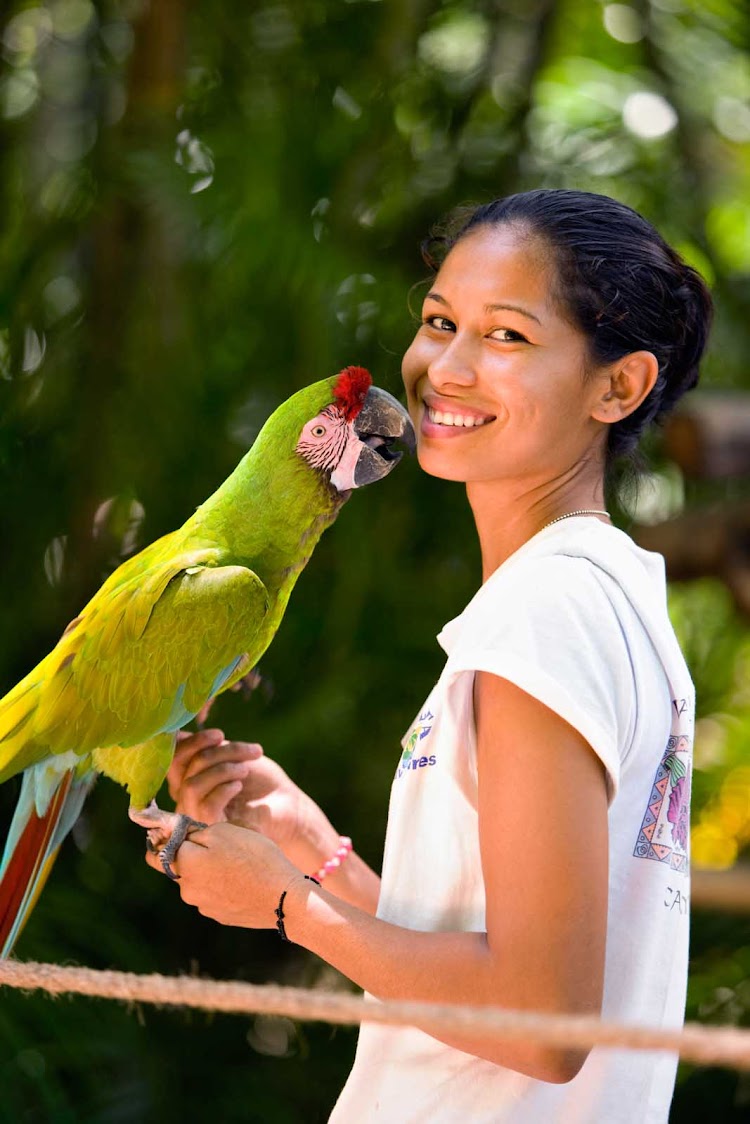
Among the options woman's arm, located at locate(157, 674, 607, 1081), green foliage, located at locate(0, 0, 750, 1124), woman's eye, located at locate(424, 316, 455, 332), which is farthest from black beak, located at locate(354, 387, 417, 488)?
green foliage, located at locate(0, 0, 750, 1124)

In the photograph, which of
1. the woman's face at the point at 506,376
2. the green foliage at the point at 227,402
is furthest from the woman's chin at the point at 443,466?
the green foliage at the point at 227,402

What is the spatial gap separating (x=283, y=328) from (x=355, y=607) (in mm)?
488

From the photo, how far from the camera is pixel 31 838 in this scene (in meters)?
1.05

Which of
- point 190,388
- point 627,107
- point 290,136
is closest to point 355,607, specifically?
point 190,388

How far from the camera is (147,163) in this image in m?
1.97

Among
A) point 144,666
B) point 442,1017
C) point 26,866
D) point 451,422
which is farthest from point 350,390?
point 442,1017

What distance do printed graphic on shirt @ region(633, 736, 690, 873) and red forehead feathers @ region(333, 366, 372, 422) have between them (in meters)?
0.39

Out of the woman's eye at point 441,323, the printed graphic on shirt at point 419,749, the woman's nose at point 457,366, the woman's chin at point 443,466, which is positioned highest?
the woman's eye at point 441,323

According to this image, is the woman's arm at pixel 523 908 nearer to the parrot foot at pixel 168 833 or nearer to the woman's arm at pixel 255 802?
the parrot foot at pixel 168 833

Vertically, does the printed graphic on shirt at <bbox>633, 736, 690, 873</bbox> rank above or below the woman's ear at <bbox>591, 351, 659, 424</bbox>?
below

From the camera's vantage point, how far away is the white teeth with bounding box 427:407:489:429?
88cm

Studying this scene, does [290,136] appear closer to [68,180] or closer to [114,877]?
[68,180]

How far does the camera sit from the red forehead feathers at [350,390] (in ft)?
3.34

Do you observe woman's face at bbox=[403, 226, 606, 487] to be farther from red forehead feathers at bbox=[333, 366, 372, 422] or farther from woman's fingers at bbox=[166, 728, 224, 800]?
woman's fingers at bbox=[166, 728, 224, 800]
